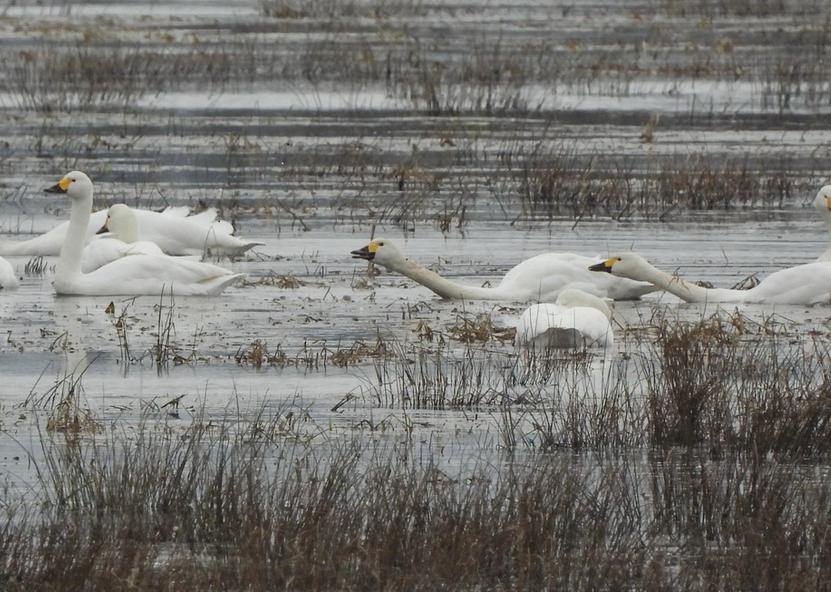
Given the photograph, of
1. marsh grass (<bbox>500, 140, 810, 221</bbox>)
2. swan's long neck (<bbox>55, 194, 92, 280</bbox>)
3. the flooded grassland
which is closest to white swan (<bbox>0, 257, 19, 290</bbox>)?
the flooded grassland

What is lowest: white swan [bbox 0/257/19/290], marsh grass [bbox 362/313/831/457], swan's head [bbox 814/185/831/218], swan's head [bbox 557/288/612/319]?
marsh grass [bbox 362/313/831/457]

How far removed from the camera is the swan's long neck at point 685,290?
1195 centimetres

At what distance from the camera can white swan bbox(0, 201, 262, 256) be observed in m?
14.2

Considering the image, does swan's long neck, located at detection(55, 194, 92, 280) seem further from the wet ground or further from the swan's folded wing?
the wet ground

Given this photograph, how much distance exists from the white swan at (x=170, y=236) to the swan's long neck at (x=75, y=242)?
3.57ft

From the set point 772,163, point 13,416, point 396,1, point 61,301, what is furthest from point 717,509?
point 396,1

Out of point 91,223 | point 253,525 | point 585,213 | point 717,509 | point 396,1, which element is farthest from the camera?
point 396,1

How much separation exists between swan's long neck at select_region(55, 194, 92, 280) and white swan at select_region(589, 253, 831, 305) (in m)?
3.54

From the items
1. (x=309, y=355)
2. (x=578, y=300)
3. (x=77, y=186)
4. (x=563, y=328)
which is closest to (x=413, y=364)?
(x=309, y=355)

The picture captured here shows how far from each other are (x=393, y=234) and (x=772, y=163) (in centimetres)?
682

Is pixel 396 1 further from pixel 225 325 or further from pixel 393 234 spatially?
pixel 225 325

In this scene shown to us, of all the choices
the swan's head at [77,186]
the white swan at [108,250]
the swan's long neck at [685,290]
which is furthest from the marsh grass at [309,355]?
the swan's head at [77,186]

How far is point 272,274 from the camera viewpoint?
13.3m

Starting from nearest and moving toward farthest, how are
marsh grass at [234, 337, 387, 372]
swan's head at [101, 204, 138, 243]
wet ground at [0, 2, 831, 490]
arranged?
1. wet ground at [0, 2, 831, 490]
2. marsh grass at [234, 337, 387, 372]
3. swan's head at [101, 204, 138, 243]
